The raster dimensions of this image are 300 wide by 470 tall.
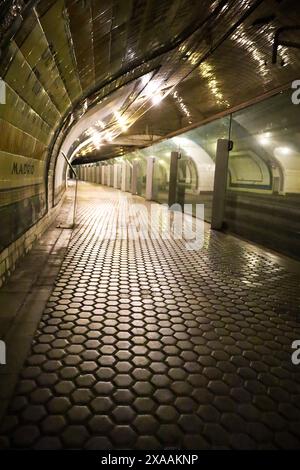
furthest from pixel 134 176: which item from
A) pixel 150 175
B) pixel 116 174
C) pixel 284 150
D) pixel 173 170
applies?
pixel 284 150

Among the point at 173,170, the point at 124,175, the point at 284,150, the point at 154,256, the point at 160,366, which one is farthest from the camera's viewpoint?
the point at 124,175

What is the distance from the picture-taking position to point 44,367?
2.52 metres

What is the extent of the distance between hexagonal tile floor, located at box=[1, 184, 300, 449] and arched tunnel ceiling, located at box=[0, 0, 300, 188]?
7.62 feet

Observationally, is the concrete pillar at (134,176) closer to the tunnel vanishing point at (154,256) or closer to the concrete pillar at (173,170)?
the concrete pillar at (173,170)

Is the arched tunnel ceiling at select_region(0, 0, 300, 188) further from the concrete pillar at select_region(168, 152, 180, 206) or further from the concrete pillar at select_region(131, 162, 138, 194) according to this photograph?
the concrete pillar at select_region(131, 162, 138, 194)

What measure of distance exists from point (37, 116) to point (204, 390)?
15.5ft

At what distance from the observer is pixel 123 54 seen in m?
5.22

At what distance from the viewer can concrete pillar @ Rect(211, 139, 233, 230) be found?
28.6ft

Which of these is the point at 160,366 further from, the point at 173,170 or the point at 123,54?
the point at 173,170

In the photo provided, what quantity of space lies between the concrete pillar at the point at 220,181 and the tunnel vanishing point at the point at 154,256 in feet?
0.13

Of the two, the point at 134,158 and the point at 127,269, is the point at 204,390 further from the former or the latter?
the point at 134,158

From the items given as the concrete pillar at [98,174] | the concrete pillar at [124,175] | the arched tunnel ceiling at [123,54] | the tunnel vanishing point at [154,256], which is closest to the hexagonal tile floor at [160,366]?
the tunnel vanishing point at [154,256]


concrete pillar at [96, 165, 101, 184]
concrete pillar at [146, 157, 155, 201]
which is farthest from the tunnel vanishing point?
concrete pillar at [96, 165, 101, 184]

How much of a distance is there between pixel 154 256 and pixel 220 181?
391 cm
